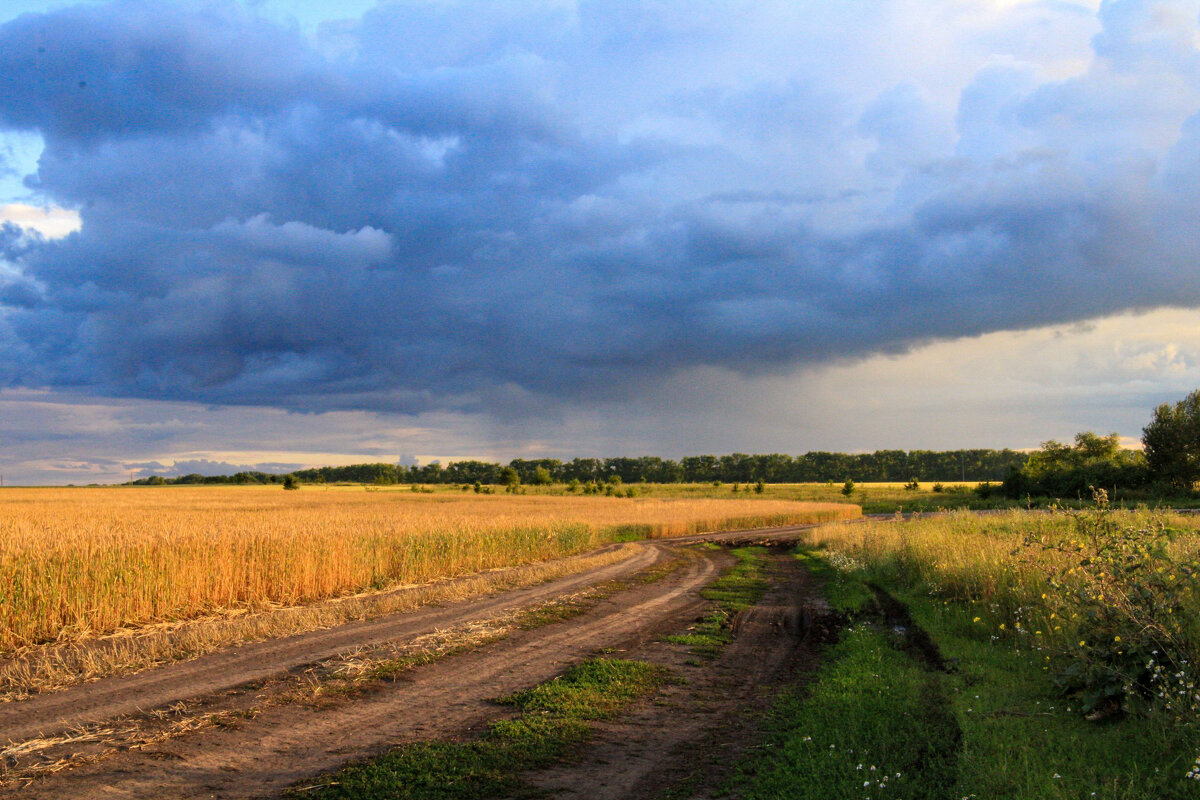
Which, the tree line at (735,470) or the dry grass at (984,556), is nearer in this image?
the dry grass at (984,556)

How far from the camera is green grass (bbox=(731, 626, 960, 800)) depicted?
238 inches

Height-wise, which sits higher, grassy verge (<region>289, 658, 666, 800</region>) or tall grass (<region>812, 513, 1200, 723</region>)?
tall grass (<region>812, 513, 1200, 723</region>)

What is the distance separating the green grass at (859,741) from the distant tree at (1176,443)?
82.7 m

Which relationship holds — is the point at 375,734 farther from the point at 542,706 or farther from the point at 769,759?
the point at 769,759

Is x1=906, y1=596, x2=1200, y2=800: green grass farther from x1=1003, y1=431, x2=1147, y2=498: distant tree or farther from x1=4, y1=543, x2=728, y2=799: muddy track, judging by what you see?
x1=1003, y1=431, x2=1147, y2=498: distant tree

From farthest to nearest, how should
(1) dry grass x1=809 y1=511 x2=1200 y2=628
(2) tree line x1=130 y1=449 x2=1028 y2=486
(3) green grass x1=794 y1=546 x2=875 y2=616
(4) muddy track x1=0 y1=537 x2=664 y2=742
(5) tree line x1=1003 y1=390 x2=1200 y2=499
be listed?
(2) tree line x1=130 y1=449 x2=1028 y2=486 → (5) tree line x1=1003 y1=390 x2=1200 y2=499 → (3) green grass x1=794 y1=546 x2=875 y2=616 → (1) dry grass x1=809 y1=511 x2=1200 y2=628 → (4) muddy track x1=0 y1=537 x2=664 y2=742

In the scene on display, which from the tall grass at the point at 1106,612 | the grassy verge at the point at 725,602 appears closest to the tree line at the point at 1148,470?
the grassy verge at the point at 725,602

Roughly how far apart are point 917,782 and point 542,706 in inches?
169

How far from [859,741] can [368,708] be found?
5.73m

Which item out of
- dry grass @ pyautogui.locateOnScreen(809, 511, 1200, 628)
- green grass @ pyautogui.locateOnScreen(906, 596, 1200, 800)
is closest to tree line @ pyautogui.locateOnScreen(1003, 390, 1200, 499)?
dry grass @ pyautogui.locateOnScreen(809, 511, 1200, 628)

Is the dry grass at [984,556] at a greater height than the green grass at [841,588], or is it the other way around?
the dry grass at [984,556]

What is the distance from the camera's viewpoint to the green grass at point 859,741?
604 centimetres

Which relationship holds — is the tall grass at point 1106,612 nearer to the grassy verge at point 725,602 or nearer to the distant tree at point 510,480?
the grassy verge at point 725,602

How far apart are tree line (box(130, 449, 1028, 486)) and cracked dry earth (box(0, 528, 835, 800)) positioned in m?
144
